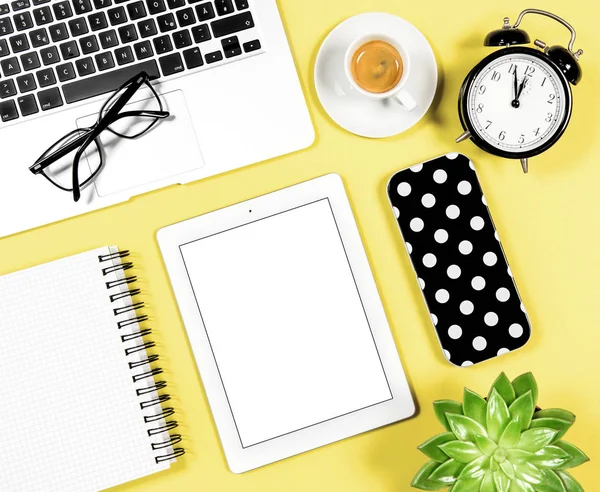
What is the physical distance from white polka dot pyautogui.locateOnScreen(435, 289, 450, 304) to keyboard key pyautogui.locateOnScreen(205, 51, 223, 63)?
15.8 inches

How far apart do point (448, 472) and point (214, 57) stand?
56 centimetres

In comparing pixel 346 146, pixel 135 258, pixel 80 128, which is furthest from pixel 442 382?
pixel 80 128

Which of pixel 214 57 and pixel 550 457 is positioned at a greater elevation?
pixel 214 57

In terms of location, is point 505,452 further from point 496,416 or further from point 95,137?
point 95,137

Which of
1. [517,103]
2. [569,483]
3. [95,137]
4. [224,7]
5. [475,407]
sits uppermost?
[224,7]

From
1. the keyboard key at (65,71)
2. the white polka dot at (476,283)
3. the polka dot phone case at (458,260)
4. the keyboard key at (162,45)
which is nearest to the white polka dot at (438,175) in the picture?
the polka dot phone case at (458,260)

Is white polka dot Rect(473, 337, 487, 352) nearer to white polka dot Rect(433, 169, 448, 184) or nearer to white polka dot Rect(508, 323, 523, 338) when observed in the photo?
white polka dot Rect(508, 323, 523, 338)

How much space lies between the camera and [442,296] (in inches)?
28.9

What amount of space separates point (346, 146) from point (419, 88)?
12 cm

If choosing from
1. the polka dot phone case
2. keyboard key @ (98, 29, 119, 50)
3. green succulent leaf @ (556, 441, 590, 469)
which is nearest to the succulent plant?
green succulent leaf @ (556, 441, 590, 469)

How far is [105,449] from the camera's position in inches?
28.4

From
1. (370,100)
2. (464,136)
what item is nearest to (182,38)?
(370,100)

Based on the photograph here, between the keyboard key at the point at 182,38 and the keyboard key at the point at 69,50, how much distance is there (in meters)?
0.12

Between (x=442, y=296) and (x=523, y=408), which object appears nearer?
(x=523, y=408)
